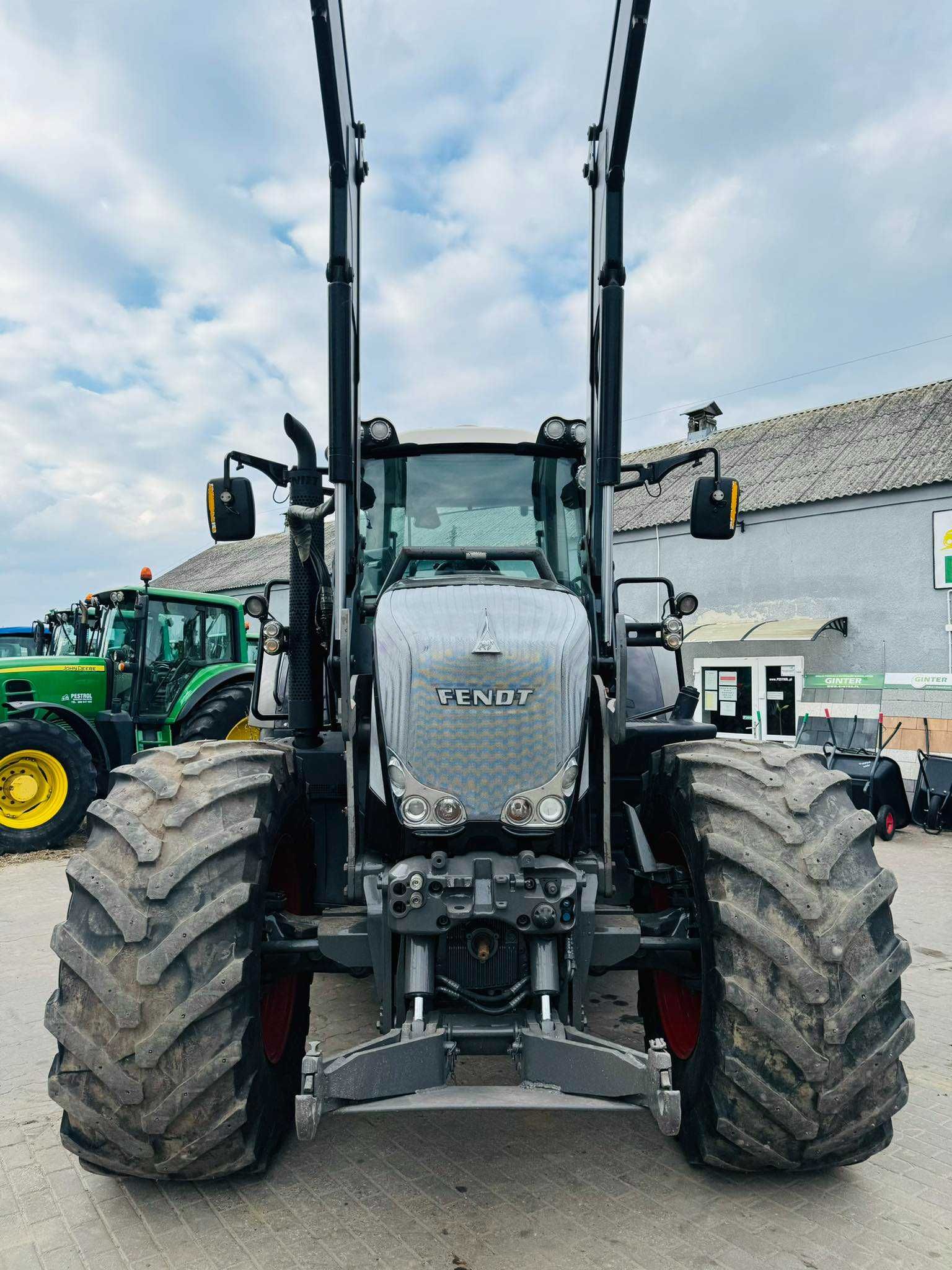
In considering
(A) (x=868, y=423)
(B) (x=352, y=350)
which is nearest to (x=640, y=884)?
(B) (x=352, y=350)

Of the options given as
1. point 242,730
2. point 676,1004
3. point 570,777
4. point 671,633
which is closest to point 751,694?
point 242,730

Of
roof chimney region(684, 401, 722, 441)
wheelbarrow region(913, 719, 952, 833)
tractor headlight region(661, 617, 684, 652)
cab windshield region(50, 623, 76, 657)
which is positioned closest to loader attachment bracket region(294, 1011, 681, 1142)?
tractor headlight region(661, 617, 684, 652)

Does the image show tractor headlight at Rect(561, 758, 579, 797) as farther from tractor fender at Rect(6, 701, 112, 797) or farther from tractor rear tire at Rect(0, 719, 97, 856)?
tractor fender at Rect(6, 701, 112, 797)

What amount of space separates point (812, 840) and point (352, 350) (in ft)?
8.41

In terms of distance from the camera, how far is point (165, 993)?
2516mm

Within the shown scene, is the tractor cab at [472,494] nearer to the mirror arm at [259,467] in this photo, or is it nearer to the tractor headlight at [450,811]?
the mirror arm at [259,467]

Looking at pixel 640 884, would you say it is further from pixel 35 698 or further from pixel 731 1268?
pixel 35 698

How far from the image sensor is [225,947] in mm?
2611

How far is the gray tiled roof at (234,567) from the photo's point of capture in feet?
98.3

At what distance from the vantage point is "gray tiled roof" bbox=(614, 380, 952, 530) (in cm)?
1538

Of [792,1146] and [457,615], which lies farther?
[457,615]

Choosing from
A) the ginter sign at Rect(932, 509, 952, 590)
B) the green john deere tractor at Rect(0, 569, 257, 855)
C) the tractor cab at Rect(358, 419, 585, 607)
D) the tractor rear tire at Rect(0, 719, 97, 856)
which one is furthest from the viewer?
the ginter sign at Rect(932, 509, 952, 590)

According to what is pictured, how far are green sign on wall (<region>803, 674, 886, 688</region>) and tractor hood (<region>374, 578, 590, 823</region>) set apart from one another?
37.0 ft

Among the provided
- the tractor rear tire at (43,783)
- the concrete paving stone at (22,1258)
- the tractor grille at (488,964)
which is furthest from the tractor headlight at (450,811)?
the tractor rear tire at (43,783)
